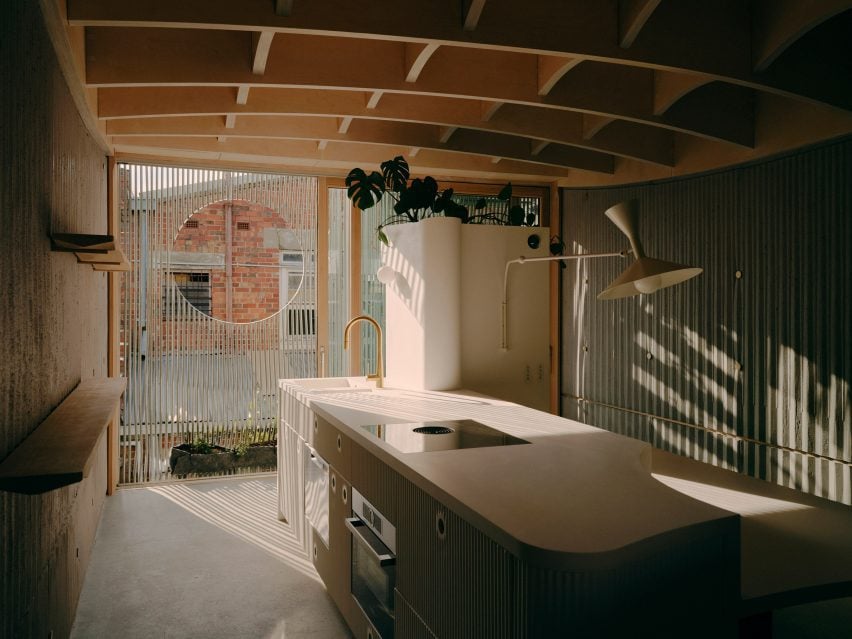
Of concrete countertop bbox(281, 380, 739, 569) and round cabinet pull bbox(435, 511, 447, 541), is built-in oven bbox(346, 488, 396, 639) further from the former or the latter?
round cabinet pull bbox(435, 511, 447, 541)

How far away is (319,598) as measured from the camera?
3.34 metres

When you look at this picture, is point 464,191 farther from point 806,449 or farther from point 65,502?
point 65,502

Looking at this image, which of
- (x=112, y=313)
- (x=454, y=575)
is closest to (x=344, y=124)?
(x=112, y=313)

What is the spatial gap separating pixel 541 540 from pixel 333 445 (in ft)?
5.95

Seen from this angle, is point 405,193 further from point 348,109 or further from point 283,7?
point 283,7

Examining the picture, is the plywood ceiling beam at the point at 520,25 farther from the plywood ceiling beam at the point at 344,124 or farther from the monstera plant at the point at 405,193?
the monstera plant at the point at 405,193

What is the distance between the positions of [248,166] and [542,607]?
4.53 meters

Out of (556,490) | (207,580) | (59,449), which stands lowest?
(207,580)

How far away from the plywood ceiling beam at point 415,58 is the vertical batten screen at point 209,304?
92.8 inches

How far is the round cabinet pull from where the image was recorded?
185 centimetres

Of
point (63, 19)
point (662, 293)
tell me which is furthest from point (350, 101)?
point (662, 293)

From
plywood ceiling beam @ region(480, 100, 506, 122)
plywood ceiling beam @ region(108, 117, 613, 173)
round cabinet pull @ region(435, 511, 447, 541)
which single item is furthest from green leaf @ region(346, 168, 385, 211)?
round cabinet pull @ region(435, 511, 447, 541)

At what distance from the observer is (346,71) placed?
3.27 meters

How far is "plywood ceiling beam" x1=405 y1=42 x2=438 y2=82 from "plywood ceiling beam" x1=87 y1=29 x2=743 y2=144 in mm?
83
